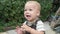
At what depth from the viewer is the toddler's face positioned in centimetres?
327

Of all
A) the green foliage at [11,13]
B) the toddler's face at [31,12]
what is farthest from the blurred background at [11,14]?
the toddler's face at [31,12]

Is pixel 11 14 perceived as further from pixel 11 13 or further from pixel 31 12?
pixel 31 12

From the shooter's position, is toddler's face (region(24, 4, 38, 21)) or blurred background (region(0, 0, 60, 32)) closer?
toddler's face (region(24, 4, 38, 21))

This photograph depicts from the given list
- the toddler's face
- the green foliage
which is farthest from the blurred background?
the toddler's face

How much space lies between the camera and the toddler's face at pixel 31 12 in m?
3.27

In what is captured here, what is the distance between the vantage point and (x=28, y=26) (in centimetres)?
325

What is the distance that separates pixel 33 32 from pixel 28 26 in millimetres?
139

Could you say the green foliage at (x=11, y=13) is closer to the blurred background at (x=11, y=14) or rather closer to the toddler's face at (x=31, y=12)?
the blurred background at (x=11, y=14)

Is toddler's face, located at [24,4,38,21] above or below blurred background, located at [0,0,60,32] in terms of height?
above

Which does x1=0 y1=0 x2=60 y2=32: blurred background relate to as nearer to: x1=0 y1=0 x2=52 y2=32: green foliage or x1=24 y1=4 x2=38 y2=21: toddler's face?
x1=0 y1=0 x2=52 y2=32: green foliage

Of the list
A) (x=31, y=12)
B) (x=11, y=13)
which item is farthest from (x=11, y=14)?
(x=31, y=12)

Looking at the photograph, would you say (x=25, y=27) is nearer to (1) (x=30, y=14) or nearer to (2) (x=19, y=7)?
(1) (x=30, y=14)

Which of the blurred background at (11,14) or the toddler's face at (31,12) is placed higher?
the toddler's face at (31,12)

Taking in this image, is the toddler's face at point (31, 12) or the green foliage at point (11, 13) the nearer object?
the toddler's face at point (31, 12)
